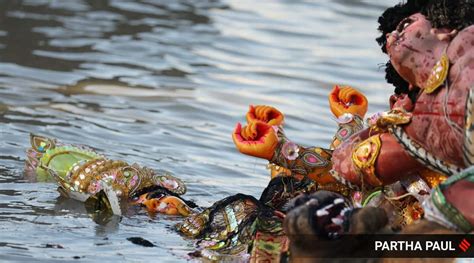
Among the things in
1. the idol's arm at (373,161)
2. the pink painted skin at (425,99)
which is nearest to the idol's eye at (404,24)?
the pink painted skin at (425,99)

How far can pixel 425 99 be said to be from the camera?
4723mm

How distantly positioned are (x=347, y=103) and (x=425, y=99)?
1.19 metres

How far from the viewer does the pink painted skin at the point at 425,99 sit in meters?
4.58

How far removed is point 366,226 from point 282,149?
3.81 ft

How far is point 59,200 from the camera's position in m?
6.45

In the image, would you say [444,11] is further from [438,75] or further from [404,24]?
[438,75]

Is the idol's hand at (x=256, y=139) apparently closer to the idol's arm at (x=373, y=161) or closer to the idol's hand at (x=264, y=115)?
the idol's hand at (x=264, y=115)

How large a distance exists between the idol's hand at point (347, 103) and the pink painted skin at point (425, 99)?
675 millimetres

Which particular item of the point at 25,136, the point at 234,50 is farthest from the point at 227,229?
the point at 234,50

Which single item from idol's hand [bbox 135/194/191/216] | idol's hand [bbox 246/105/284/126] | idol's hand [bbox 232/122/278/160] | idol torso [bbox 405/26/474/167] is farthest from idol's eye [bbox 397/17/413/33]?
idol's hand [bbox 135/194/191/216]

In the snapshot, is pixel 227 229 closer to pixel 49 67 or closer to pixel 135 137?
pixel 135 137

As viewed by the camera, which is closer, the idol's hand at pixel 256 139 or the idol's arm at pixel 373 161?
the idol's arm at pixel 373 161

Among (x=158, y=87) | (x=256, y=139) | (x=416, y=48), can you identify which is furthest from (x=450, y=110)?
(x=158, y=87)

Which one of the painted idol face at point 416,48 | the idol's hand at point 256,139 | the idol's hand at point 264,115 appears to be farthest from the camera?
the idol's hand at point 264,115
